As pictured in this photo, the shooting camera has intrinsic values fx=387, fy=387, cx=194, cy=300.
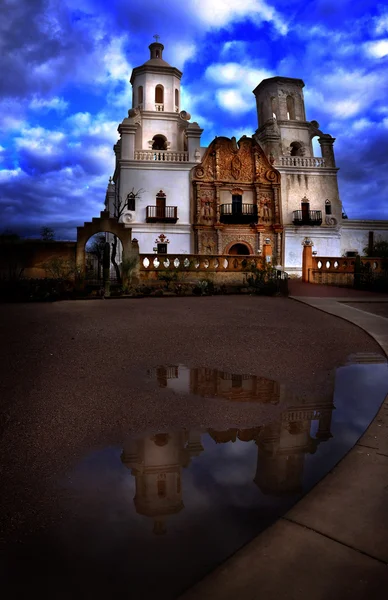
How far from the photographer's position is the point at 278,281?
53.3 feet

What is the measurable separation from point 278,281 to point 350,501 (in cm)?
1440

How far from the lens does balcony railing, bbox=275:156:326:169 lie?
109ft

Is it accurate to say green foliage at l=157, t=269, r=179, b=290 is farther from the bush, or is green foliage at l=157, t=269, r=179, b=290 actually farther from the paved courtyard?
the paved courtyard

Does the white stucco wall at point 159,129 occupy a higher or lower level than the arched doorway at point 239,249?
higher

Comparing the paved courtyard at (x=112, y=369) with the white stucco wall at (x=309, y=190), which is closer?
the paved courtyard at (x=112, y=369)

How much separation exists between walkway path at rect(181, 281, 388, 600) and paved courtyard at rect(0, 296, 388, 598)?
10cm

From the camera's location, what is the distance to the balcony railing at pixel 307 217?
32.1 meters

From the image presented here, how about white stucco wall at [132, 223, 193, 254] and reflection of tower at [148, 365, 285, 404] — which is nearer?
reflection of tower at [148, 365, 285, 404]

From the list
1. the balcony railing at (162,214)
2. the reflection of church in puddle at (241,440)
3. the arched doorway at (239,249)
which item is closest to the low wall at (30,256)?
the balcony railing at (162,214)

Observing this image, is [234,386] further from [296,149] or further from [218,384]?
[296,149]

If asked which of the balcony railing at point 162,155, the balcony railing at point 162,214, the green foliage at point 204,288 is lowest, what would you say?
the green foliage at point 204,288

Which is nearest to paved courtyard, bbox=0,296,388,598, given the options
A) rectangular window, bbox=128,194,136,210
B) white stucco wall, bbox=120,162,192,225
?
rectangular window, bbox=128,194,136,210

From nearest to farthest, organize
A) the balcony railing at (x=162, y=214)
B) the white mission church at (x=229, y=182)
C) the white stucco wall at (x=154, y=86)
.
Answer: the balcony railing at (x=162, y=214)
the white mission church at (x=229, y=182)
the white stucco wall at (x=154, y=86)

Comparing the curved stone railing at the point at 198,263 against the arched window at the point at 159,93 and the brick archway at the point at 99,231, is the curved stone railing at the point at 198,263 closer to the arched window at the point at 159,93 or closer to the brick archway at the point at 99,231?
the brick archway at the point at 99,231
